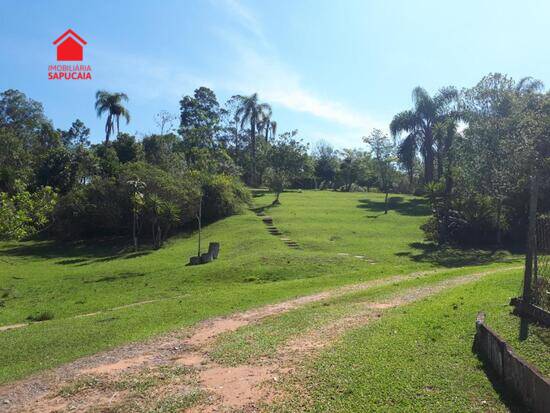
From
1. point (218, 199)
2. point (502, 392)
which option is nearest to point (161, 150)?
point (218, 199)

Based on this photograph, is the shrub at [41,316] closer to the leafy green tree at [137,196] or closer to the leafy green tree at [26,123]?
the leafy green tree at [137,196]

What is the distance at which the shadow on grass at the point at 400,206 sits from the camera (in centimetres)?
5156

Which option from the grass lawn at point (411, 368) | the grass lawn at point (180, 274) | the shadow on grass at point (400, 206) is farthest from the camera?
the shadow on grass at point (400, 206)

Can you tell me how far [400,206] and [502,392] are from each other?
50.5 metres

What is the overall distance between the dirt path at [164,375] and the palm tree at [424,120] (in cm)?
4712

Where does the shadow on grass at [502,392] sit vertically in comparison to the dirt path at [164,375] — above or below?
above

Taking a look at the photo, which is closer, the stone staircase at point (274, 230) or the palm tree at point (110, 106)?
the stone staircase at point (274, 230)

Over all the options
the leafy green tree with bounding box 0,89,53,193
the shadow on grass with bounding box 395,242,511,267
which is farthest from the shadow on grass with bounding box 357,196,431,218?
the leafy green tree with bounding box 0,89,53,193

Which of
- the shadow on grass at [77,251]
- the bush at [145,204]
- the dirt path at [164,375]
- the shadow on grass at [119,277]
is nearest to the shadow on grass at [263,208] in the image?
the bush at [145,204]

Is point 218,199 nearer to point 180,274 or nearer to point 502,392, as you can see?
point 180,274

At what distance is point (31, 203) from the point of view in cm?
2372

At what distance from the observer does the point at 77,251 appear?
41.4 metres

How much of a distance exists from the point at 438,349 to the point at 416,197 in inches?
2302

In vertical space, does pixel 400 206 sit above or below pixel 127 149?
below
